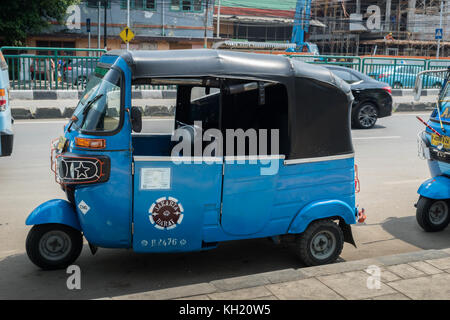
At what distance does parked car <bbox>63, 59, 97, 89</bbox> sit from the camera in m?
15.5

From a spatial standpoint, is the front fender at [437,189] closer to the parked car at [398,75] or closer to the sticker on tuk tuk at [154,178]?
the sticker on tuk tuk at [154,178]

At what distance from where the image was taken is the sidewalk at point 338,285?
3814 millimetres

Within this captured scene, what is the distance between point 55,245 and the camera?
15.4 ft

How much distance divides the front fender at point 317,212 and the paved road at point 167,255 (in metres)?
0.47

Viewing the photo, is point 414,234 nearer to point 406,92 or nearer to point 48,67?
point 48,67

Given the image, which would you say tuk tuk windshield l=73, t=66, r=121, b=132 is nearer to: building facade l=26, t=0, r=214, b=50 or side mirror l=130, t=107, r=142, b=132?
side mirror l=130, t=107, r=142, b=132

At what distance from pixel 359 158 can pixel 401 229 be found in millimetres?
3888

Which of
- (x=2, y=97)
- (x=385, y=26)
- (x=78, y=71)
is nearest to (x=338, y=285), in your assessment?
(x=2, y=97)

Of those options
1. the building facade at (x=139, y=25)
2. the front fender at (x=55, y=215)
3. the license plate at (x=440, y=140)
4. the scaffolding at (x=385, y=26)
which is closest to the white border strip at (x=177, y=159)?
the front fender at (x=55, y=215)

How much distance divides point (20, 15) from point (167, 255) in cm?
2659

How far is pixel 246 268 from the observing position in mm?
5023

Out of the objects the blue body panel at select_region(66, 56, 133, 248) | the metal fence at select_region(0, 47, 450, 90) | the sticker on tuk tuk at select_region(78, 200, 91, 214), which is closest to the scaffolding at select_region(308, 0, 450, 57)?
the metal fence at select_region(0, 47, 450, 90)
